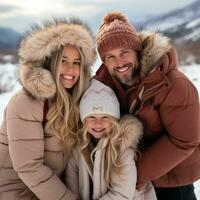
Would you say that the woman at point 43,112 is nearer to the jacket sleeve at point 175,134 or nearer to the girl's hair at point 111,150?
the girl's hair at point 111,150

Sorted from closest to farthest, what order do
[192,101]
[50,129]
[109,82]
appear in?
[192,101] < [50,129] < [109,82]

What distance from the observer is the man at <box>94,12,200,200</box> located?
2.69 meters

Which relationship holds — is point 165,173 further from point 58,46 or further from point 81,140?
point 58,46

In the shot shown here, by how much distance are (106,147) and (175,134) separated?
1.55 ft

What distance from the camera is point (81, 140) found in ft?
9.70

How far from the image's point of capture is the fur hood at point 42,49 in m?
2.73

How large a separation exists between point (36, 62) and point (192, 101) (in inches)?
39.8

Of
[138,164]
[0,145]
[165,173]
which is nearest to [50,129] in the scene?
[0,145]

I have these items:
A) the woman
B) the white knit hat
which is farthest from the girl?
the woman

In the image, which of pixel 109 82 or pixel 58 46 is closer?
pixel 58 46

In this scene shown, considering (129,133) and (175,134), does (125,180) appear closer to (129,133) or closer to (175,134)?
(129,133)

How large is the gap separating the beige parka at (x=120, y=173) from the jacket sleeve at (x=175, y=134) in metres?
0.09

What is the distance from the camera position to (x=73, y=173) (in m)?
3.03

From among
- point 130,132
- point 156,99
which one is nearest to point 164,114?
point 156,99
